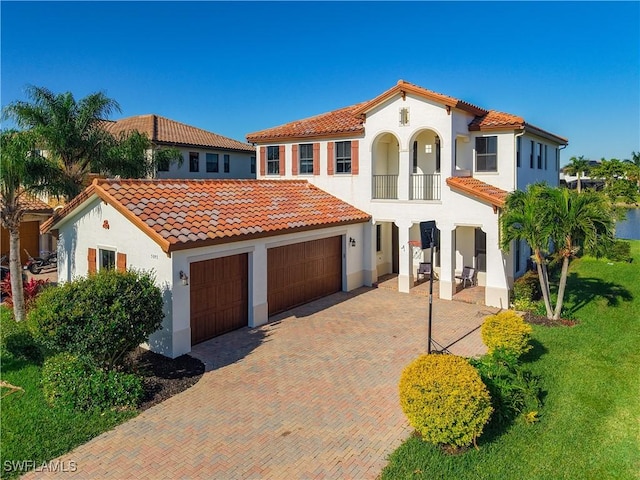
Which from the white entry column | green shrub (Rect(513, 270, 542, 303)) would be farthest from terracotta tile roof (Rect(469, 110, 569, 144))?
green shrub (Rect(513, 270, 542, 303))

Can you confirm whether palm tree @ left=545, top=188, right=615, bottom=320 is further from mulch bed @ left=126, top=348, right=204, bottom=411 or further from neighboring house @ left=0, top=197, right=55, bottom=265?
neighboring house @ left=0, top=197, right=55, bottom=265

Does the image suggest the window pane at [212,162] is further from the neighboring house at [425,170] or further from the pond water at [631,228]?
the pond water at [631,228]

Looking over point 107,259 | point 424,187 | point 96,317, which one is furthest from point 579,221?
point 107,259

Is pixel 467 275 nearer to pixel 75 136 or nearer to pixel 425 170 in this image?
pixel 425 170

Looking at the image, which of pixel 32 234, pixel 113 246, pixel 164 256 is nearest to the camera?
pixel 164 256

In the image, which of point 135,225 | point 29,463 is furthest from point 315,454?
point 135,225

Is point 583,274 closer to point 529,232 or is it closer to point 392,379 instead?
point 529,232

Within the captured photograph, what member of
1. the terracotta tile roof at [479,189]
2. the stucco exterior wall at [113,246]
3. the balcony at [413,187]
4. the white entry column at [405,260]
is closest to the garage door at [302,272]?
the white entry column at [405,260]
